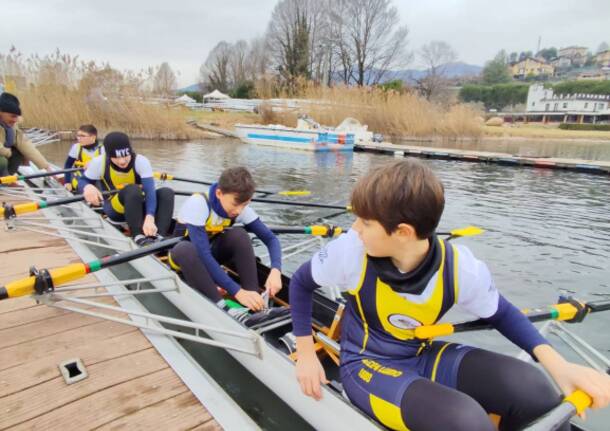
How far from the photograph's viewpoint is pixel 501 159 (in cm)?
1534

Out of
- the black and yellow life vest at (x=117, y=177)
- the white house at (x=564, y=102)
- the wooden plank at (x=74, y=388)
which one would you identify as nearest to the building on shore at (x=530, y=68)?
the white house at (x=564, y=102)

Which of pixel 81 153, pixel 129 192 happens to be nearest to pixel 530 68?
pixel 81 153

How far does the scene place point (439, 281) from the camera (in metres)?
1.48

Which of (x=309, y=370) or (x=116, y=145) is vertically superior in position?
(x=116, y=145)

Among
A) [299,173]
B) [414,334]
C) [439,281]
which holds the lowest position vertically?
[299,173]

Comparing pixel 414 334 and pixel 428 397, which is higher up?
pixel 414 334

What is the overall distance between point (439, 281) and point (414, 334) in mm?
253

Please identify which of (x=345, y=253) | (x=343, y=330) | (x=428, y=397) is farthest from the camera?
(x=343, y=330)

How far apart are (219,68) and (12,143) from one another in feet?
147

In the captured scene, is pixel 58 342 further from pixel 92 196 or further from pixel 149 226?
pixel 92 196

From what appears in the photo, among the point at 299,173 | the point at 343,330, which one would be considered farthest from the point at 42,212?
the point at 299,173

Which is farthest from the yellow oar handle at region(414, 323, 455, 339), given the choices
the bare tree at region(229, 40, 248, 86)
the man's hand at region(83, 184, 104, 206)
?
the bare tree at region(229, 40, 248, 86)

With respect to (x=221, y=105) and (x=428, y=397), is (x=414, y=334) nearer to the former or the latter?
(x=428, y=397)

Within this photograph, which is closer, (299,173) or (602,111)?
(299,173)
